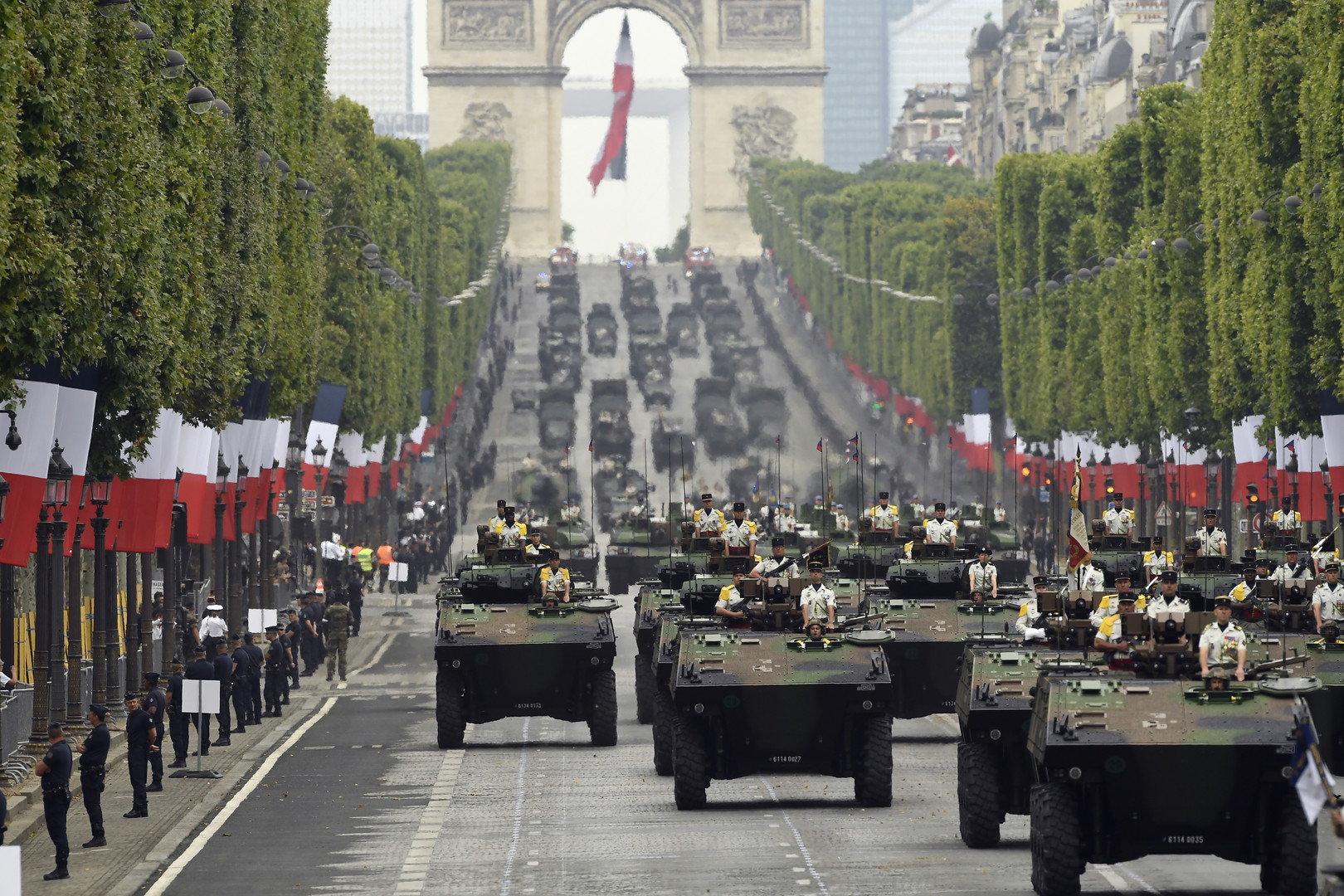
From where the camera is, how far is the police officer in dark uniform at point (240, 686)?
40.3 m

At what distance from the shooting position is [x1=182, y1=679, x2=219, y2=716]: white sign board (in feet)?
110

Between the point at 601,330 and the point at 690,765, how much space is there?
128759mm

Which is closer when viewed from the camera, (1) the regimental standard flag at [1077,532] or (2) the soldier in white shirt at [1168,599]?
(2) the soldier in white shirt at [1168,599]

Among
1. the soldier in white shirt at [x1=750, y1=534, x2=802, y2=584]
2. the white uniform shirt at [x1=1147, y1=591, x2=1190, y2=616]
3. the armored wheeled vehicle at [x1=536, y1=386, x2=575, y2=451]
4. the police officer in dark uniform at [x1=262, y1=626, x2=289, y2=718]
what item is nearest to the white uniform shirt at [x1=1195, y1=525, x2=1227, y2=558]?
the soldier in white shirt at [x1=750, y1=534, x2=802, y2=584]

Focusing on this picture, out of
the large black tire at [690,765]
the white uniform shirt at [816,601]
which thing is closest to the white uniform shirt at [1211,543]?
the white uniform shirt at [816,601]

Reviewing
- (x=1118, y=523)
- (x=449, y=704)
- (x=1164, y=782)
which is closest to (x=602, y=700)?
(x=449, y=704)

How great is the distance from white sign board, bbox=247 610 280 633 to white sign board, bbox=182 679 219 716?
12.2 metres

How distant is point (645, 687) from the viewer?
40.3m

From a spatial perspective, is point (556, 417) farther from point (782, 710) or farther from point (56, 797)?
point (56, 797)

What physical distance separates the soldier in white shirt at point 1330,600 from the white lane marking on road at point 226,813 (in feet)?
40.2

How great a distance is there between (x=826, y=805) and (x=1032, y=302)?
70734 mm

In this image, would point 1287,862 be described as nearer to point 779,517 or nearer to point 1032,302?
point 779,517

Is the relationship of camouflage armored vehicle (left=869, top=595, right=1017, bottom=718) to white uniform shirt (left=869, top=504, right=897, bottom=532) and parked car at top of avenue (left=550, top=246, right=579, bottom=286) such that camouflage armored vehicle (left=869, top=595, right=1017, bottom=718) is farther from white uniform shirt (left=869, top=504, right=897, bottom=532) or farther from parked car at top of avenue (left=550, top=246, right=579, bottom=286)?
parked car at top of avenue (left=550, top=246, right=579, bottom=286)

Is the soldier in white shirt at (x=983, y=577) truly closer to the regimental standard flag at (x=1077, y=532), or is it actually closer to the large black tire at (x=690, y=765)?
the regimental standard flag at (x=1077, y=532)
